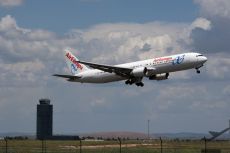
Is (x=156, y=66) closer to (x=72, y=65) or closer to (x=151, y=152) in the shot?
(x=151, y=152)

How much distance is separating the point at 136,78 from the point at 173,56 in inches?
362

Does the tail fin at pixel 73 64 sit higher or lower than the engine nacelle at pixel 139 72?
higher

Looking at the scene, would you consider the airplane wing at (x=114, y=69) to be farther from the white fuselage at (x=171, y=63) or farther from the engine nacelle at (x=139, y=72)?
the white fuselage at (x=171, y=63)

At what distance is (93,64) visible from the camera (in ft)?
308

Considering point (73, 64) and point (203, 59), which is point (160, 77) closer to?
point (203, 59)

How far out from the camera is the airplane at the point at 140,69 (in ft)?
293

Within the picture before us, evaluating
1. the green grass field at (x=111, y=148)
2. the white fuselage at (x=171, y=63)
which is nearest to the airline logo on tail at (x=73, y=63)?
the white fuselage at (x=171, y=63)

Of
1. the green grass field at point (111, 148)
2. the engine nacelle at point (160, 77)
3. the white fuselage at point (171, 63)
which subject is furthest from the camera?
the engine nacelle at point (160, 77)

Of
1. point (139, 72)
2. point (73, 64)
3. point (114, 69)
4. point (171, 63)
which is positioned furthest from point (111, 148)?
point (73, 64)

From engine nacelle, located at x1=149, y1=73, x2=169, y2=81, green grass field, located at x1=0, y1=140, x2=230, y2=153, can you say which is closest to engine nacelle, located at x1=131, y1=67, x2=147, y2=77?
engine nacelle, located at x1=149, y1=73, x2=169, y2=81

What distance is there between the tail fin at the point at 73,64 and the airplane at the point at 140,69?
431 centimetres

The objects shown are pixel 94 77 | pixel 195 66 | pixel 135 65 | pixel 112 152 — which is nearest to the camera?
pixel 112 152

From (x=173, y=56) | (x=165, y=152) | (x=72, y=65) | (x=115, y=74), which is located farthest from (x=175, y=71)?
(x=72, y=65)

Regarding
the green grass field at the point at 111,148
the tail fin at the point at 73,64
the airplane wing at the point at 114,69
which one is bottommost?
Result: the green grass field at the point at 111,148
